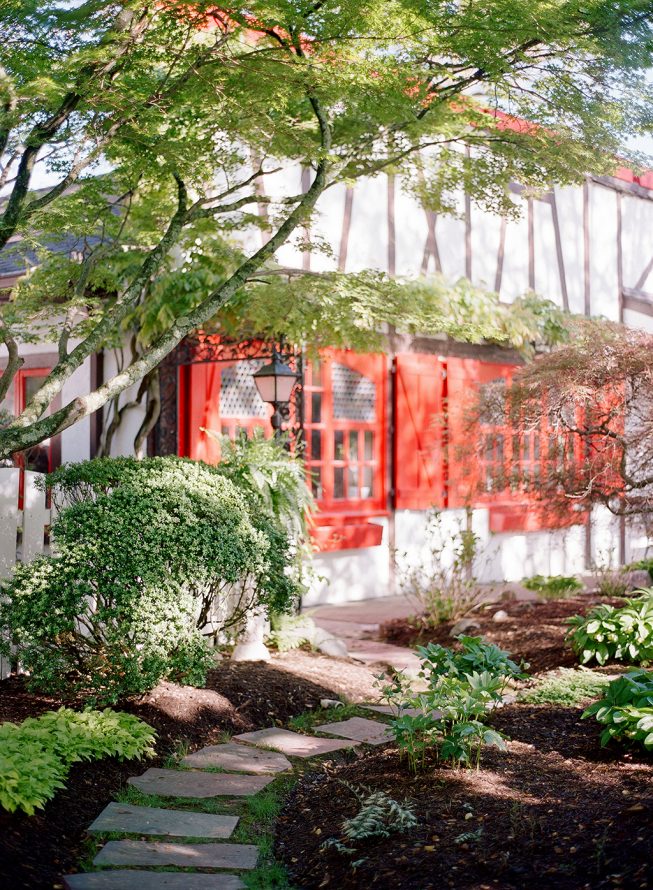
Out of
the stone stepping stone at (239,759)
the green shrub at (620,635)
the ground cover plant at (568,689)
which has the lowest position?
the stone stepping stone at (239,759)

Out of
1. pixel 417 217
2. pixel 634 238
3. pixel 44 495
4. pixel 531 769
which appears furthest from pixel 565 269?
pixel 531 769

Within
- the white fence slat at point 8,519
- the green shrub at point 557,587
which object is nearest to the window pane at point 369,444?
the green shrub at point 557,587

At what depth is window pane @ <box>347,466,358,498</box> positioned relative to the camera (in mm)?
10453

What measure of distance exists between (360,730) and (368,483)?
570 centimetres

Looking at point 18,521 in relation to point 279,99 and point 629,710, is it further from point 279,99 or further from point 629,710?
point 629,710

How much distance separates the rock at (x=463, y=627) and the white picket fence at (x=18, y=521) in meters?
3.41

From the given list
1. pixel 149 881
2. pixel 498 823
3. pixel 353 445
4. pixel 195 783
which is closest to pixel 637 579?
pixel 353 445

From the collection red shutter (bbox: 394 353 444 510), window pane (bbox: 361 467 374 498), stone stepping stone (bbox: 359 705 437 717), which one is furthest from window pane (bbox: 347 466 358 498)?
stone stepping stone (bbox: 359 705 437 717)

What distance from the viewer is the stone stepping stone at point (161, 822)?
3.52 meters

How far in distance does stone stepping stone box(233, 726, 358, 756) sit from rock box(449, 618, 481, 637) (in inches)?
114

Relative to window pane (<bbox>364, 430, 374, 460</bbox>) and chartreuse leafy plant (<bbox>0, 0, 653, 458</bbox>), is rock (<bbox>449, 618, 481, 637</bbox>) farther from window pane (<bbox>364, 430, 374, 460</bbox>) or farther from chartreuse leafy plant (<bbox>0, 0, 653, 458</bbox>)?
window pane (<bbox>364, 430, 374, 460</bbox>)

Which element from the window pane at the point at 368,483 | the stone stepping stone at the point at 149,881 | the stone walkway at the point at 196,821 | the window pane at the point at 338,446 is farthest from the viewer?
the window pane at the point at 368,483

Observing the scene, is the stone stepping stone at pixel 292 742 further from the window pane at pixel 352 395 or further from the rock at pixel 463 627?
the window pane at pixel 352 395

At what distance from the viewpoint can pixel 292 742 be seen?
15.9 ft
